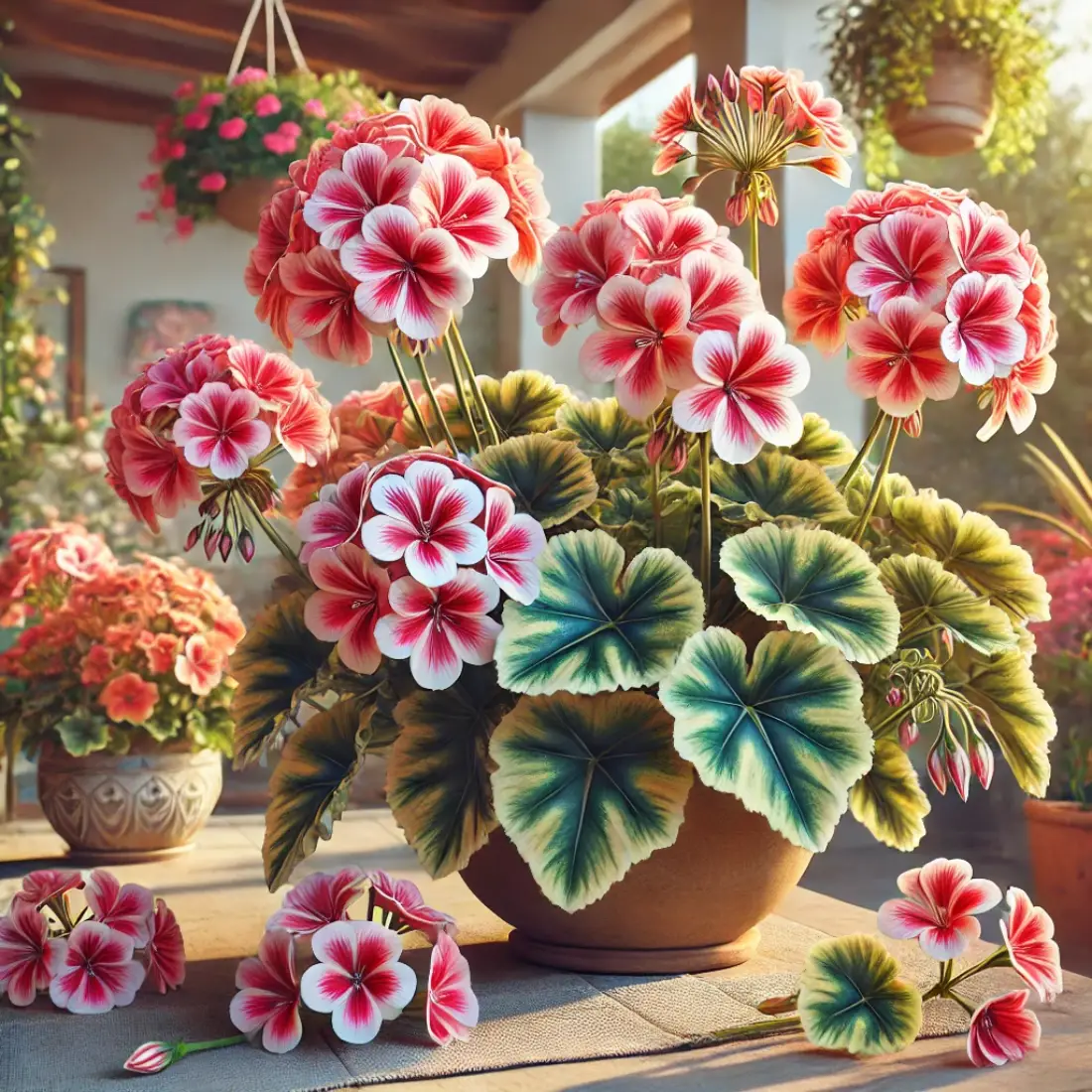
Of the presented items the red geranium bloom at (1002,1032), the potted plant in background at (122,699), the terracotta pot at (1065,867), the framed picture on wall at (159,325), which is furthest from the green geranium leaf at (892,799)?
the framed picture on wall at (159,325)

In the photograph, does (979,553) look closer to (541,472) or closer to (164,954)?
(541,472)

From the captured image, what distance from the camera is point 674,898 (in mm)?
872

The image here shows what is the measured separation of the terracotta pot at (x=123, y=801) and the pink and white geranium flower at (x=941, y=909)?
3.60 feet

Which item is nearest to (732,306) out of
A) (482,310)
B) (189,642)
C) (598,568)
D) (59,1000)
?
(598,568)

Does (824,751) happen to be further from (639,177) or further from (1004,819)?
(639,177)

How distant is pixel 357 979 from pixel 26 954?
270mm

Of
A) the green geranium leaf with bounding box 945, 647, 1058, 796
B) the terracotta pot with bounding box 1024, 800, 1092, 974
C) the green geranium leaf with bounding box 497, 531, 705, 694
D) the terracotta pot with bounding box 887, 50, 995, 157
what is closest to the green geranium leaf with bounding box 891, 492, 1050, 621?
the green geranium leaf with bounding box 945, 647, 1058, 796

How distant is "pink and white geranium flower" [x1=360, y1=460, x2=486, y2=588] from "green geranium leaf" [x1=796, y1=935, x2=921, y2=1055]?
30 cm

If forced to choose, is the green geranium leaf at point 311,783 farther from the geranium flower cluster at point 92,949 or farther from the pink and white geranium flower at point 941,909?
the pink and white geranium flower at point 941,909

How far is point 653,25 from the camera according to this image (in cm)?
305

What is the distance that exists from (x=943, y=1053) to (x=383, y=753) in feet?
1.30

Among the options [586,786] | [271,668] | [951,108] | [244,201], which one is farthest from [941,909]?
[244,201]

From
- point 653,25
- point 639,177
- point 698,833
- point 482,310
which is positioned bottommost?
point 698,833

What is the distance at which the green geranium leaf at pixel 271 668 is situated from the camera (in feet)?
2.96
